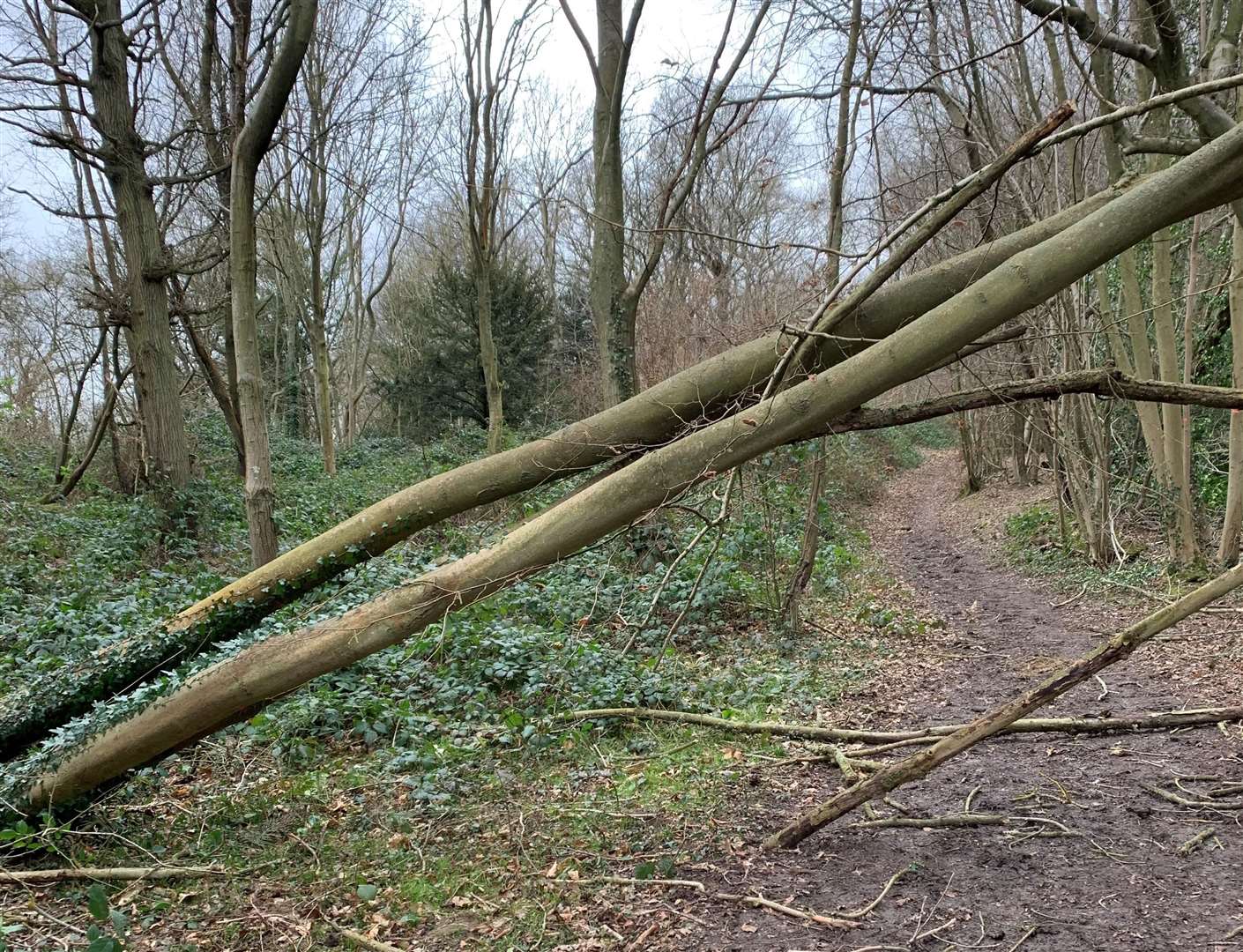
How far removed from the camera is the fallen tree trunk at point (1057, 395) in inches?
170

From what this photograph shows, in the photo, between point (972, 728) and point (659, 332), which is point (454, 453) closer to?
point (659, 332)

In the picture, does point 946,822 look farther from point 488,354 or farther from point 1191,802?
point 488,354

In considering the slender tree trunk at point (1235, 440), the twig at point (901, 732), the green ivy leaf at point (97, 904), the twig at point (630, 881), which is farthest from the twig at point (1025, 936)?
the slender tree trunk at point (1235, 440)

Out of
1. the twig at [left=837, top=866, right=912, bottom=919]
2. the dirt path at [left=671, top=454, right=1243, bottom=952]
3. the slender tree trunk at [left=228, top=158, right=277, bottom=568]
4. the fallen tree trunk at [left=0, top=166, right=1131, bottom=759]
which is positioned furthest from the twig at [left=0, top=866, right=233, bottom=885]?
the slender tree trunk at [left=228, top=158, right=277, bottom=568]

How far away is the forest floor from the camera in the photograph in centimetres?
313

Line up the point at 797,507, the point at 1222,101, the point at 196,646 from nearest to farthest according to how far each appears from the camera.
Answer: the point at 196,646
the point at 1222,101
the point at 797,507

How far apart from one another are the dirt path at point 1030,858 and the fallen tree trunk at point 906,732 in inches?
4.1

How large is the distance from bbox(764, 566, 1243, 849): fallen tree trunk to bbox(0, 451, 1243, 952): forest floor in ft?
1.35

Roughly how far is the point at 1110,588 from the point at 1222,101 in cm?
520

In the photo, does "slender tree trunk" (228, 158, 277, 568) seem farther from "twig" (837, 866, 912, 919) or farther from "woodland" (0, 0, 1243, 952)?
"twig" (837, 866, 912, 919)

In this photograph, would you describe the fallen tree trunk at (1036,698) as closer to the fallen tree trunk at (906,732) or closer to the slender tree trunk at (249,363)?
the fallen tree trunk at (906,732)

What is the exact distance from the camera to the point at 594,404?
19719 millimetres

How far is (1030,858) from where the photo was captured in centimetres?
353

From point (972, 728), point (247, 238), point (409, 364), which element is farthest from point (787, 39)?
point (409, 364)
